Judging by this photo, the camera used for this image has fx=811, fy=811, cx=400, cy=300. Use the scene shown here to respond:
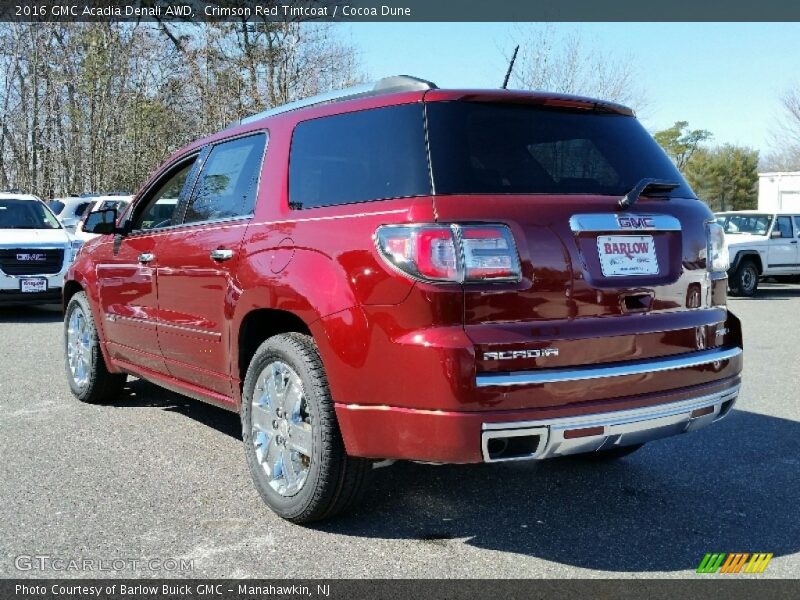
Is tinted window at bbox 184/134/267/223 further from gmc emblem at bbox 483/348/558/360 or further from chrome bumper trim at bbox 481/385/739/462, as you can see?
chrome bumper trim at bbox 481/385/739/462

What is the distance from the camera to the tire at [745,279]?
1717cm

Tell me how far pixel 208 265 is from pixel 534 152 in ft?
5.94

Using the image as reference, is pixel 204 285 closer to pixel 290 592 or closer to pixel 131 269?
pixel 131 269

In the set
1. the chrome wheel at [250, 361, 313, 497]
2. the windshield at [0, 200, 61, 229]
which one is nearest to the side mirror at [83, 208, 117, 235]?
the chrome wheel at [250, 361, 313, 497]

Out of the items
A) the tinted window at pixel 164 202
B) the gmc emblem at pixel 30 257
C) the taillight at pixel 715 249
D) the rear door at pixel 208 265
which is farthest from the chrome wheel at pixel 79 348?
the gmc emblem at pixel 30 257

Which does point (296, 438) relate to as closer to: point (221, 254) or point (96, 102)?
point (221, 254)

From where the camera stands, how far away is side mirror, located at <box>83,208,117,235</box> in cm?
541

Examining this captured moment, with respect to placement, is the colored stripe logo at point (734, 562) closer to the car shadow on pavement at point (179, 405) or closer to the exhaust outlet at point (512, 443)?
the exhaust outlet at point (512, 443)

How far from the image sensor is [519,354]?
2.96 metres

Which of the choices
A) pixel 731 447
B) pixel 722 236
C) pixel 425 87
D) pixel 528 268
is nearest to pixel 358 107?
pixel 425 87

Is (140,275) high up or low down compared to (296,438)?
up

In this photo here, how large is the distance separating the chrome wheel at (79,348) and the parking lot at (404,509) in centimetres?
42

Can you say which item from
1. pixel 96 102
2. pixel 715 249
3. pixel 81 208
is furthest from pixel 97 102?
pixel 715 249

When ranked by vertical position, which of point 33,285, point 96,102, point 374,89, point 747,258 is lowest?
point 747,258
